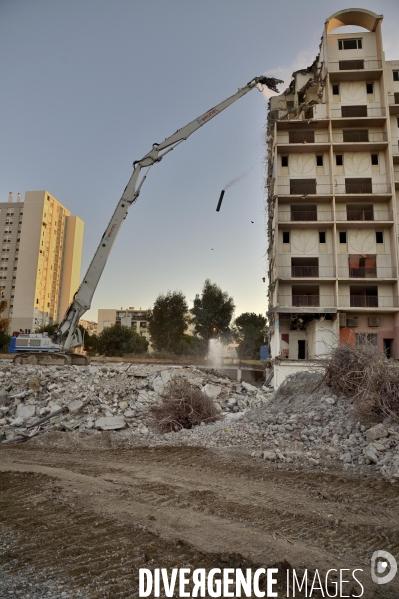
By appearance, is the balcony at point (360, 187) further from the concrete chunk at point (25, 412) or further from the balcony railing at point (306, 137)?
the concrete chunk at point (25, 412)

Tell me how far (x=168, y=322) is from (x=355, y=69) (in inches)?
1269

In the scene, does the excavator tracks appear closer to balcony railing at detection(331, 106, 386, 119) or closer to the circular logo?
the circular logo

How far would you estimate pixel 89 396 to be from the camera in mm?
14164

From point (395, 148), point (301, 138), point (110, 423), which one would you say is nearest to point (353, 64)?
point (301, 138)

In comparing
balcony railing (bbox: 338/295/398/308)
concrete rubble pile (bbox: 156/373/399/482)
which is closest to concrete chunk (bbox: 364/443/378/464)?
concrete rubble pile (bbox: 156/373/399/482)

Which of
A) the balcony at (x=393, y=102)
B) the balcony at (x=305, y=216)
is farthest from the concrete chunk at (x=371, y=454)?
the balcony at (x=393, y=102)

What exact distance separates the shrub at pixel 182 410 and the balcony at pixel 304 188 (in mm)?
22809

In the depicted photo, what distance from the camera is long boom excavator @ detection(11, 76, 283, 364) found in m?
20.7

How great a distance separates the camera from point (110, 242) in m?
20.8

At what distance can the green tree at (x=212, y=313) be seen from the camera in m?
52.7

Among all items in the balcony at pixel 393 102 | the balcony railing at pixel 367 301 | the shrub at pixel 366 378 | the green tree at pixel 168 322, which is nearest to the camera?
the shrub at pixel 366 378

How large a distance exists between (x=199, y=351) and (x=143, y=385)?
36664mm

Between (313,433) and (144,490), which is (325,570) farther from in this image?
(313,433)

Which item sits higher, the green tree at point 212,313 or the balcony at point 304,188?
the balcony at point 304,188
